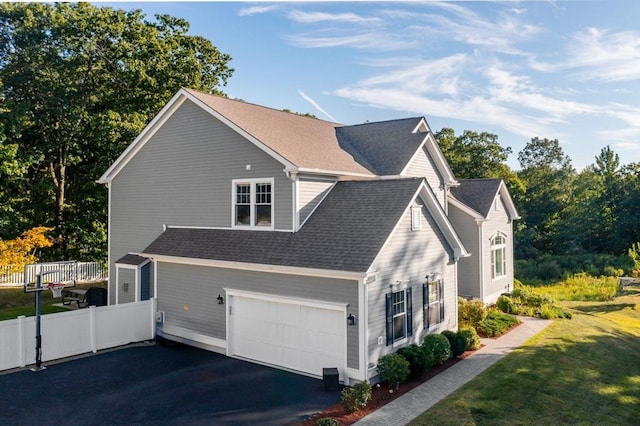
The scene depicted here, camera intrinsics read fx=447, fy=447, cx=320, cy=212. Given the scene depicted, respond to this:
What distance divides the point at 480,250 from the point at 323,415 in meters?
14.3

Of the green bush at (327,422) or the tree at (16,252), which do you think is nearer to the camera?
the green bush at (327,422)

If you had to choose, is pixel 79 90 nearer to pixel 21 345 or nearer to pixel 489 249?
pixel 21 345

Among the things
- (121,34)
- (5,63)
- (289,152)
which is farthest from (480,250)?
(5,63)

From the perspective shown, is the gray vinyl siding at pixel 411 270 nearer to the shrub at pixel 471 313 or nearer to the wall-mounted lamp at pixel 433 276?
the wall-mounted lamp at pixel 433 276

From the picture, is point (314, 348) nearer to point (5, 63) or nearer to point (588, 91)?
point (588, 91)

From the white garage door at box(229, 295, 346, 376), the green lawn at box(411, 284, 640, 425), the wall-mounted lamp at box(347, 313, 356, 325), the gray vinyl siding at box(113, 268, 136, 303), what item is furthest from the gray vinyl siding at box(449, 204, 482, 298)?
the gray vinyl siding at box(113, 268, 136, 303)

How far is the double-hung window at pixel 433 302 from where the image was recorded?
583 inches

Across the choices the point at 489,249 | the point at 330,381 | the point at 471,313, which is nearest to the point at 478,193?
the point at 489,249

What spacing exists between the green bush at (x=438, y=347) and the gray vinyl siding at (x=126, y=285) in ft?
40.3

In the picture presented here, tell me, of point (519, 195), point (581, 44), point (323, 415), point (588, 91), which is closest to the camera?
point (323, 415)

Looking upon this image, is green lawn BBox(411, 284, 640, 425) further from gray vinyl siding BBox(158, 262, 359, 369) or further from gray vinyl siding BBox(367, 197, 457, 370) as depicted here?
gray vinyl siding BBox(158, 262, 359, 369)

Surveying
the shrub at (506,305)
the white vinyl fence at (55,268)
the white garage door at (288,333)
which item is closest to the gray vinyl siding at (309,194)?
the white garage door at (288,333)

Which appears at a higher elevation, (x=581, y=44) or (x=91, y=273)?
(x=581, y=44)

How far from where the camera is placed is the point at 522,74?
71.2 feet
